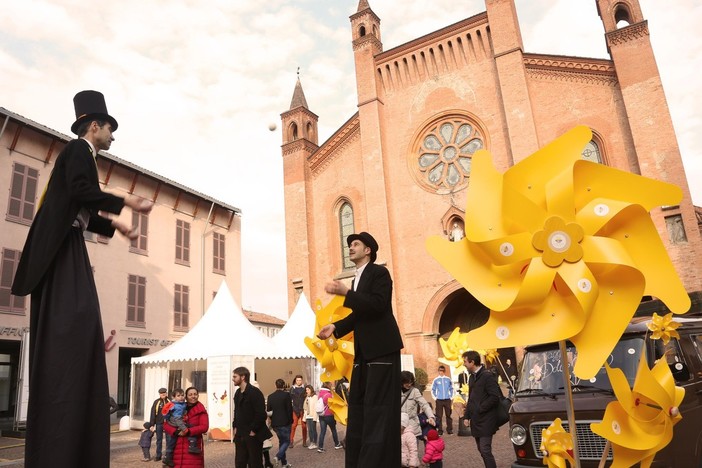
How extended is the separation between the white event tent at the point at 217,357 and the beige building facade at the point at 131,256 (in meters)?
0.75

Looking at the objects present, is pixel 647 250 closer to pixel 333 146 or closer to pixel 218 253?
pixel 333 146

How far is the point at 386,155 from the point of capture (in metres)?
25.3

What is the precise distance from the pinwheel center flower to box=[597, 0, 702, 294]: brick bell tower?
1856 cm

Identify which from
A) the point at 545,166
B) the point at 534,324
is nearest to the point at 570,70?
the point at 545,166

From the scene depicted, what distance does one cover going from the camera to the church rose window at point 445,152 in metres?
24.0

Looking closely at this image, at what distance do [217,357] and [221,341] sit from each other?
0.57 meters

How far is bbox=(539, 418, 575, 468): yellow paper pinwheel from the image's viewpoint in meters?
3.13

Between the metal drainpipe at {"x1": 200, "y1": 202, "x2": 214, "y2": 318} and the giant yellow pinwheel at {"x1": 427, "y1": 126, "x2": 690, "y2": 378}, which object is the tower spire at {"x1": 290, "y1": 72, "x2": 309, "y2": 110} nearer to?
the metal drainpipe at {"x1": 200, "y1": 202, "x2": 214, "y2": 318}

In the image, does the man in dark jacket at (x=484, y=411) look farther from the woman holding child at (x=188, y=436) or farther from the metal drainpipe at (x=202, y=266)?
the metal drainpipe at (x=202, y=266)

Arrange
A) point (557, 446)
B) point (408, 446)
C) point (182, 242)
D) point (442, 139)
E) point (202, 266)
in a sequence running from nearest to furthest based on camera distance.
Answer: point (557, 446) < point (408, 446) < point (442, 139) < point (182, 242) < point (202, 266)

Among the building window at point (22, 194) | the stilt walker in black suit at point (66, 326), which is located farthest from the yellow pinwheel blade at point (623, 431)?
the building window at point (22, 194)

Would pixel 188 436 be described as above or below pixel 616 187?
below

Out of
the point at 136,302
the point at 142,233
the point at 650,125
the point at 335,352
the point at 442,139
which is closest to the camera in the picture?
the point at 335,352

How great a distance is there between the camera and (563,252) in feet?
8.82
